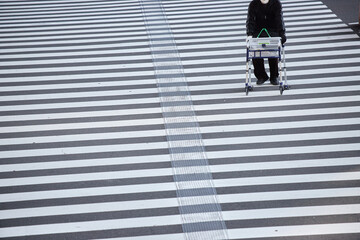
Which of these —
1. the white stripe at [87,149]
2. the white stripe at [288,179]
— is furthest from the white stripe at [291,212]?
the white stripe at [87,149]

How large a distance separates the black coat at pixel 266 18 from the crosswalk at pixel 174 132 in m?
0.98

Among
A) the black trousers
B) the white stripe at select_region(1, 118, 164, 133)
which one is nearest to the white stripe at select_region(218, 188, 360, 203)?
the white stripe at select_region(1, 118, 164, 133)

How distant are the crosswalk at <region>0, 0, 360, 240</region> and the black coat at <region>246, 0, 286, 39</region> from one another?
98 cm

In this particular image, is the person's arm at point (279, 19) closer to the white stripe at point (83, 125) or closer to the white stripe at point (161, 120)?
the white stripe at point (161, 120)

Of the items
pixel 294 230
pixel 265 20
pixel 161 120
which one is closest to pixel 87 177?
pixel 161 120

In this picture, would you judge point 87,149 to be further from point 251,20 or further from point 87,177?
point 251,20

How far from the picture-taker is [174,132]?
7969mm

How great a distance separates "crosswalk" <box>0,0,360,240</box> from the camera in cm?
633

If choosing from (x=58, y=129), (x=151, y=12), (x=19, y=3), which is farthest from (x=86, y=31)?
(x=58, y=129)

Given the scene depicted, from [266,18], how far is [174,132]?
7.85 ft

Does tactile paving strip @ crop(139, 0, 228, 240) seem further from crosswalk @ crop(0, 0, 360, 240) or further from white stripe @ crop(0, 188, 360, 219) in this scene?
white stripe @ crop(0, 188, 360, 219)

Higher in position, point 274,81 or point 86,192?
point 274,81

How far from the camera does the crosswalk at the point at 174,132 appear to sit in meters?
6.33

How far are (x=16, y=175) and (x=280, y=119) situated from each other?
3.86 meters
